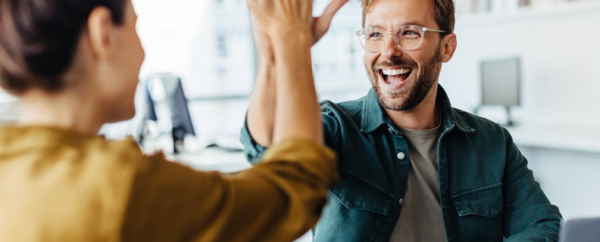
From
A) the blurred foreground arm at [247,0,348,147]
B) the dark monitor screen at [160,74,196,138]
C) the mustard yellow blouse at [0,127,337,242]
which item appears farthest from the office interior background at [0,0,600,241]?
the mustard yellow blouse at [0,127,337,242]

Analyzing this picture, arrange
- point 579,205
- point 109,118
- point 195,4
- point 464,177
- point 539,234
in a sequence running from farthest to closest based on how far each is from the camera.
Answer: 1. point 195,4
2. point 579,205
3. point 464,177
4. point 539,234
5. point 109,118

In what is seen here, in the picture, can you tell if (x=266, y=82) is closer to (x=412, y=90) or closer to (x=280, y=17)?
(x=280, y=17)

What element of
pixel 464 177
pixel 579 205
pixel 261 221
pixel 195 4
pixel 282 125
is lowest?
pixel 579 205

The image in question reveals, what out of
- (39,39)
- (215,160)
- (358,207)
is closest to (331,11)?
(39,39)

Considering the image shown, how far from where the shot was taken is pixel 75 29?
0.59m

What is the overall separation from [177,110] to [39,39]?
8.80 feet

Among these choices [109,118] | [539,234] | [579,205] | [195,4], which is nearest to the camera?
[109,118]

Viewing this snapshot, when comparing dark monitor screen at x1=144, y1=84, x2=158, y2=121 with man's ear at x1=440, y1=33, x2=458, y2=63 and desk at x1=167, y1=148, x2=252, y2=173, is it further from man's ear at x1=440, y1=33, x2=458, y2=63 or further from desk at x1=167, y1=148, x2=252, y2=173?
man's ear at x1=440, y1=33, x2=458, y2=63

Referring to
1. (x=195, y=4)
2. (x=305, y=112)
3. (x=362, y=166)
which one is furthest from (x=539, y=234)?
(x=195, y=4)

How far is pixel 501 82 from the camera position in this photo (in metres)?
3.65

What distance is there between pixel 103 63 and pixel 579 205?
3.67 meters

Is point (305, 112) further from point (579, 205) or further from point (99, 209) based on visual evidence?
point (579, 205)

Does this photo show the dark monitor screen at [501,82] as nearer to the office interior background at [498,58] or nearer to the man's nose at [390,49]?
the office interior background at [498,58]

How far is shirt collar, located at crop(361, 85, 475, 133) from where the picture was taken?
143cm
